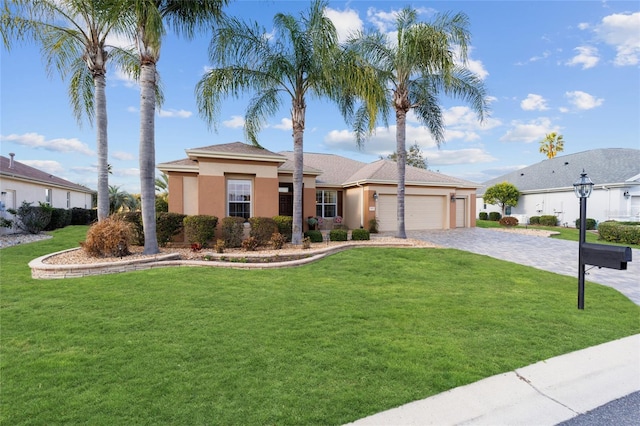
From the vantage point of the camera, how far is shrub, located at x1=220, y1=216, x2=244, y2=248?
11.6 meters

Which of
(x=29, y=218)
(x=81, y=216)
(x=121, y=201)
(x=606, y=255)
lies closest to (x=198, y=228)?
(x=606, y=255)

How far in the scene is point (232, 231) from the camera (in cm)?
1166

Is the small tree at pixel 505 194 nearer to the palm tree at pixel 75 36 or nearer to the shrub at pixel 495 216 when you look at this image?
the shrub at pixel 495 216

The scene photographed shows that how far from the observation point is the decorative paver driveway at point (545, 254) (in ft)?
27.3

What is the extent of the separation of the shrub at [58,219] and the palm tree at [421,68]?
764 inches

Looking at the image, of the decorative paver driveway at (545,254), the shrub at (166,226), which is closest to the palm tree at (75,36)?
the shrub at (166,226)

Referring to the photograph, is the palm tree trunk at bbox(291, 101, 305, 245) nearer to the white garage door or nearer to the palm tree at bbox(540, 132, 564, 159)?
the white garage door

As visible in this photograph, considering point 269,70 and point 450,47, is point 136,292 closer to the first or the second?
point 269,70

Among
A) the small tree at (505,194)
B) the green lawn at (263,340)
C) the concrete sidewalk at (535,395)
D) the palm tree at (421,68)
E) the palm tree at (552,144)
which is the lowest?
the concrete sidewalk at (535,395)

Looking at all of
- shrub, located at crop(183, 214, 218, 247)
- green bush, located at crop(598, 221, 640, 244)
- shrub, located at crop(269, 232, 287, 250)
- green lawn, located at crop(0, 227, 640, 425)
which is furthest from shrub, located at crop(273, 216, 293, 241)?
green bush, located at crop(598, 221, 640, 244)

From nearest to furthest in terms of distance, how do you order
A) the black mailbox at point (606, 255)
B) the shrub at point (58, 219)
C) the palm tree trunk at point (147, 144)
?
the black mailbox at point (606, 255)
the palm tree trunk at point (147, 144)
the shrub at point (58, 219)

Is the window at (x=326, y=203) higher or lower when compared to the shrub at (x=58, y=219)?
higher

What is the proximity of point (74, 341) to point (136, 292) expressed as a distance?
229 centimetres

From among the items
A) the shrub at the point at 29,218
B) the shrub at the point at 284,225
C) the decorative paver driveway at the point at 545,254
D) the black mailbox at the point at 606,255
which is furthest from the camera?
the shrub at the point at 29,218
